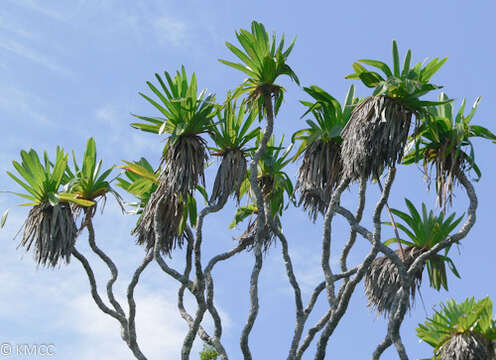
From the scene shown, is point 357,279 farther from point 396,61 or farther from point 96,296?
point 96,296

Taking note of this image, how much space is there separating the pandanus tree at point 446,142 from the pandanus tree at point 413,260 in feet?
2.07

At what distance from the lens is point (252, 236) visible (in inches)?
643

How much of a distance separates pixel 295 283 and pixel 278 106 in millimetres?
3333

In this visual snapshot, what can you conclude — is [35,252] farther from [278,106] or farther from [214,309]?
[278,106]

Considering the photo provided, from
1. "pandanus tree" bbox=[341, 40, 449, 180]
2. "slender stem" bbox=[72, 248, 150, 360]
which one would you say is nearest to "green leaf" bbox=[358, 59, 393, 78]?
"pandanus tree" bbox=[341, 40, 449, 180]

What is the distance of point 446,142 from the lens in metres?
14.8

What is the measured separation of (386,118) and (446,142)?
1364 mm

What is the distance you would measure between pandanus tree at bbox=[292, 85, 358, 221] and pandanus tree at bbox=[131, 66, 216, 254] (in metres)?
1.88

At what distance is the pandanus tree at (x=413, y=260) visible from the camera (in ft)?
49.0

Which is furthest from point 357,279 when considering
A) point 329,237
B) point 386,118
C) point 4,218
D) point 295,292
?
point 4,218

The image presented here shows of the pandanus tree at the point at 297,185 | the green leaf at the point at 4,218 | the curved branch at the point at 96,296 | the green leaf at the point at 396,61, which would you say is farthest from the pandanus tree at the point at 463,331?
the green leaf at the point at 4,218

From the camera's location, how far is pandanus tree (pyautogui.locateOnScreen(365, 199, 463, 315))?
14.9m

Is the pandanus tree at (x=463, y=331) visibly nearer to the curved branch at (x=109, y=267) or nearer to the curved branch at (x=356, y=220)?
the curved branch at (x=356, y=220)

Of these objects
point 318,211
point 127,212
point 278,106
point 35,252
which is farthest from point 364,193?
point 35,252
